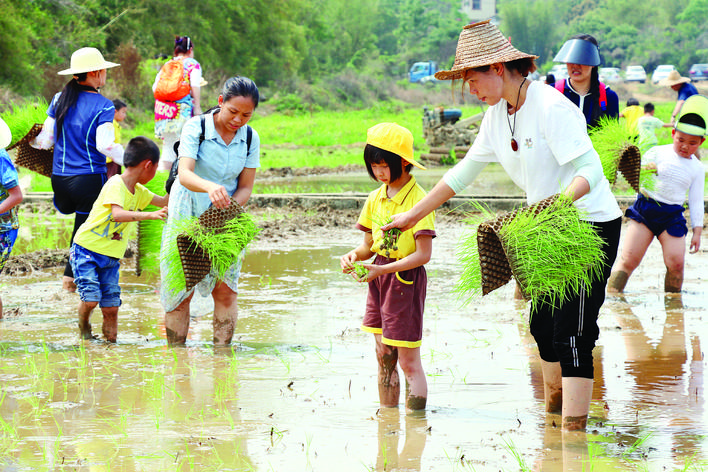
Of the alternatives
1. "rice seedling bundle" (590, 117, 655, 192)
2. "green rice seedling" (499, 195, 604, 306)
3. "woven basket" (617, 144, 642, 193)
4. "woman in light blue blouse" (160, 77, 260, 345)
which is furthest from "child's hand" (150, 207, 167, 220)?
"woven basket" (617, 144, 642, 193)

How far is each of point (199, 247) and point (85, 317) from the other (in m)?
1.16

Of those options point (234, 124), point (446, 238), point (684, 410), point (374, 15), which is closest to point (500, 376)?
point (684, 410)

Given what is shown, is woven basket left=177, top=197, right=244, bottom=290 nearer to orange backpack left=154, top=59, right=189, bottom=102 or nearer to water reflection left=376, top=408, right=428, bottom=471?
water reflection left=376, top=408, right=428, bottom=471

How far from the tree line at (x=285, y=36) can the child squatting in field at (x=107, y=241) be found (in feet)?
60.1

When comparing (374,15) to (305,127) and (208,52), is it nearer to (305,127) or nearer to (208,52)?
(208,52)

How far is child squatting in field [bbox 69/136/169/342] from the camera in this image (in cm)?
542

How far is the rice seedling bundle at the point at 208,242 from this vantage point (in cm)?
489

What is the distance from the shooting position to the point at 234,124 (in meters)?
4.91

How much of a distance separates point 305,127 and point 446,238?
60.7 feet

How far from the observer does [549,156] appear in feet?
12.1

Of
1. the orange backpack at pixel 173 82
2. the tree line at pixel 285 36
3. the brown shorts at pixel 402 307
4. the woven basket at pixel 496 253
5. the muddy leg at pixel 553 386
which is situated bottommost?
the muddy leg at pixel 553 386

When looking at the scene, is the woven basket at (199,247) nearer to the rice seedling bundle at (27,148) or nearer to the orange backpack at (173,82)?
the rice seedling bundle at (27,148)

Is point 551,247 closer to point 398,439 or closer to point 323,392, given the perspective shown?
point 398,439

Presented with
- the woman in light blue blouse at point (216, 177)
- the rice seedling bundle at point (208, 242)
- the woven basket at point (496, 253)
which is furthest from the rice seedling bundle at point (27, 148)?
the woven basket at point (496, 253)
